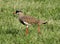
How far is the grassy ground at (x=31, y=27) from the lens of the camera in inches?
420

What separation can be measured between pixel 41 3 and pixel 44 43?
6.20m

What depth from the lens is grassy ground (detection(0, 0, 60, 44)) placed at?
10656 mm

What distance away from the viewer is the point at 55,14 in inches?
567

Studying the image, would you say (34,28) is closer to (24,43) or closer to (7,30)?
(7,30)

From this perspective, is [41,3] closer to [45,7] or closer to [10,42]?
[45,7]

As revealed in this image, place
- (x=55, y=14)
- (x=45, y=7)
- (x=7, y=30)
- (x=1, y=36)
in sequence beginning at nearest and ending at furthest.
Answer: (x=1, y=36)
(x=7, y=30)
(x=55, y=14)
(x=45, y=7)

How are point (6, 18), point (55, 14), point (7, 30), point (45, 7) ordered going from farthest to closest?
point (45, 7) < point (55, 14) < point (6, 18) < point (7, 30)

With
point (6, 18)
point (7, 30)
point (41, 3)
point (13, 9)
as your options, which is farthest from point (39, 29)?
point (41, 3)

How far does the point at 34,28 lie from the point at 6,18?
6.30ft

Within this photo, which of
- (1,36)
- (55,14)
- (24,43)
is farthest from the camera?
(55,14)

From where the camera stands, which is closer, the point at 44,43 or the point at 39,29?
the point at 44,43

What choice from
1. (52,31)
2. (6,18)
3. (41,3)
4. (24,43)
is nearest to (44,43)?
(24,43)

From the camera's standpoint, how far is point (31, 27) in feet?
40.0

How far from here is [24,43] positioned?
10.2 metres
